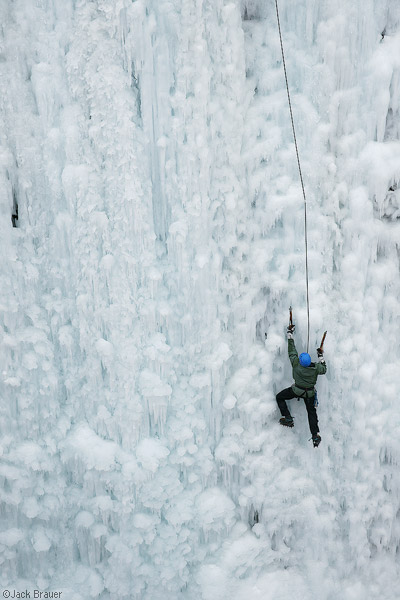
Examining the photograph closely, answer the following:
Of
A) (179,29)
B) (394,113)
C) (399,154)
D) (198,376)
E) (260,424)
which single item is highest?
(179,29)

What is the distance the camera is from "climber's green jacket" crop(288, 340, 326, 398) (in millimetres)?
5273

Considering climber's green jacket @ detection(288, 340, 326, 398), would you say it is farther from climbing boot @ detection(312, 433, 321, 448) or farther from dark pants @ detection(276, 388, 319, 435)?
climbing boot @ detection(312, 433, 321, 448)

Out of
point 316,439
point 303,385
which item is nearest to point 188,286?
point 303,385

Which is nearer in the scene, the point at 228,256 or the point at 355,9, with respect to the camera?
the point at 355,9

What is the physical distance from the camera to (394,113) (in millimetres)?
5512

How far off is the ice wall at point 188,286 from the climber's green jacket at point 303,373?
33cm

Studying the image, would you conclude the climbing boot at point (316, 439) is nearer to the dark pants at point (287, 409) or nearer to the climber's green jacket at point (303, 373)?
the dark pants at point (287, 409)

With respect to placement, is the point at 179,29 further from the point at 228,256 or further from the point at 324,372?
the point at 324,372

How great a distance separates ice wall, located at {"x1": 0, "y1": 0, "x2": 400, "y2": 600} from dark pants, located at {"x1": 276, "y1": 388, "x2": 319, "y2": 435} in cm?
18

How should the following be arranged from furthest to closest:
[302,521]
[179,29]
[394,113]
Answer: [302,521] → [394,113] → [179,29]

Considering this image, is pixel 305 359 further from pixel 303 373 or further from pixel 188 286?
pixel 188 286

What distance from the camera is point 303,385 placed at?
17.5ft

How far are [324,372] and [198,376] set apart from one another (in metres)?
1.23

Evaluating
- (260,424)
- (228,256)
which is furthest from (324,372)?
(228,256)
